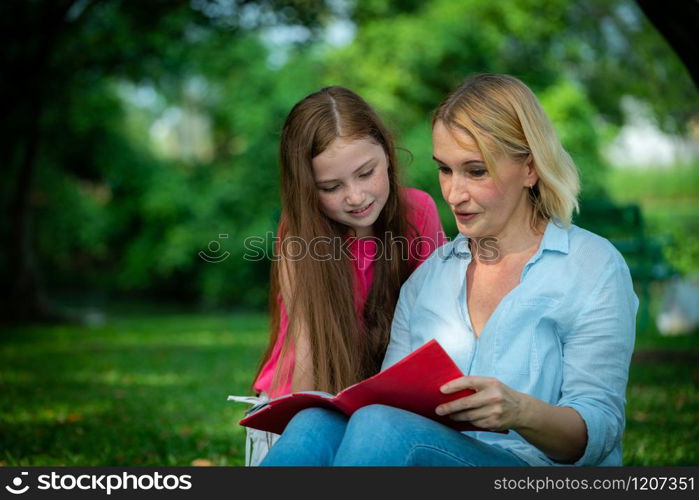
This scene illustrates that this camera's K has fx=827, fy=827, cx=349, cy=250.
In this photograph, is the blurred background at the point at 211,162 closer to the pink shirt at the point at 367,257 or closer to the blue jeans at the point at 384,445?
the pink shirt at the point at 367,257

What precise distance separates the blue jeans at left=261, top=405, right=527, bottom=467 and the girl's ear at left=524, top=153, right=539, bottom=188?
76 cm

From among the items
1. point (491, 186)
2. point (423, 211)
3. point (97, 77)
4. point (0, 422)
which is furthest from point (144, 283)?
point (491, 186)

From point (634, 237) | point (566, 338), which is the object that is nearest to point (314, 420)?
point (566, 338)

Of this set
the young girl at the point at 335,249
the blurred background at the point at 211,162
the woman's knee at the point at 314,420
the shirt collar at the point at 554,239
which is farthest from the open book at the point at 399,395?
the blurred background at the point at 211,162

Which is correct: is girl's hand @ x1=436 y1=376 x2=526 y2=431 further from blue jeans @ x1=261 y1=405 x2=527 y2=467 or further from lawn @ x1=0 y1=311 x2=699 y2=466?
lawn @ x1=0 y1=311 x2=699 y2=466

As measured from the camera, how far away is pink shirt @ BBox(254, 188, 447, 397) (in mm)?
2975

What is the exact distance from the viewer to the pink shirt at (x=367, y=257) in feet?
9.76

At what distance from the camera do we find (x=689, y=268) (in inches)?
448

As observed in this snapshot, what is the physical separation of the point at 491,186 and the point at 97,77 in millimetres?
10642

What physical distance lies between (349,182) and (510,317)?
3.00 ft

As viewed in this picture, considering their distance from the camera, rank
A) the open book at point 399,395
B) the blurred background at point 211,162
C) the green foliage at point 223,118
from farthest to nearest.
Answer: the green foliage at point 223,118, the blurred background at point 211,162, the open book at point 399,395

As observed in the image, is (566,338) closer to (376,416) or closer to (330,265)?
(376,416)

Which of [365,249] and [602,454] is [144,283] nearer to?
[365,249]

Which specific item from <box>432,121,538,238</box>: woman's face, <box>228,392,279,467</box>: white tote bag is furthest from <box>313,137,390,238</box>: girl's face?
<box>228,392,279,467</box>: white tote bag
